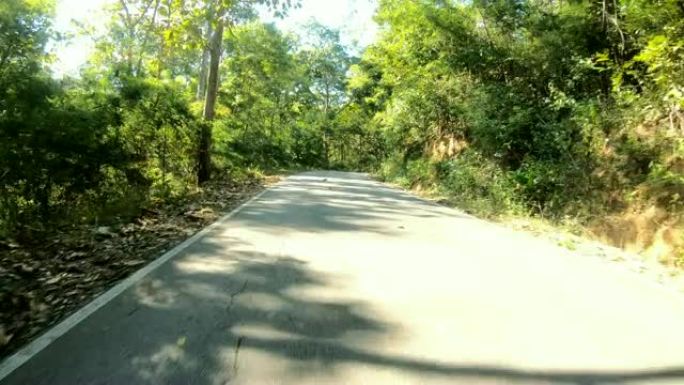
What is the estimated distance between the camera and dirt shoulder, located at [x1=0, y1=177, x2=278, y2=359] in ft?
16.3

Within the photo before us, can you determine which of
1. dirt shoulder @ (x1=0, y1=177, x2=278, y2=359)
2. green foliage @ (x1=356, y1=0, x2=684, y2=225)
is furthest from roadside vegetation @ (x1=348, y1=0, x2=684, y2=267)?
dirt shoulder @ (x1=0, y1=177, x2=278, y2=359)

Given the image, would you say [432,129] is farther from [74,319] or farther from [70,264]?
[74,319]

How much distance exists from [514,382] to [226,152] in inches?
848

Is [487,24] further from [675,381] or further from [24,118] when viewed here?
[675,381]

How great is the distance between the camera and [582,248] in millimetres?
8648

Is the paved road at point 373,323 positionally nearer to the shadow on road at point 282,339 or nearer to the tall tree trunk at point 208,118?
the shadow on road at point 282,339

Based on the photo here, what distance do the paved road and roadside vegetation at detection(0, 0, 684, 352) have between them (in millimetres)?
946

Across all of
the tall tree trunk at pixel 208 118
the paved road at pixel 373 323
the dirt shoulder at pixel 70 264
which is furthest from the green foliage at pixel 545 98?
the dirt shoulder at pixel 70 264

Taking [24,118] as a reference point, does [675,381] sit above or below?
below

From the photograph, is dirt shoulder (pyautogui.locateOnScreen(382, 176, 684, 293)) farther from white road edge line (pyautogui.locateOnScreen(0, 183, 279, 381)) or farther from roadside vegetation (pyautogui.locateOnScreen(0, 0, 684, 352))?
white road edge line (pyautogui.locateOnScreen(0, 183, 279, 381))

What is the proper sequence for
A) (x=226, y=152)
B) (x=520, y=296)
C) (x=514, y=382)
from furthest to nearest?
(x=226, y=152)
(x=520, y=296)
(x=514, y=382)

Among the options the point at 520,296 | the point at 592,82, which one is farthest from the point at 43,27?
the point at 592,82

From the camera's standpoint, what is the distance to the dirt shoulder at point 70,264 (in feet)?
16.3

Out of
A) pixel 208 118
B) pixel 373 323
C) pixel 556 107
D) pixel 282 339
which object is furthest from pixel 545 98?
pixel 282 339
